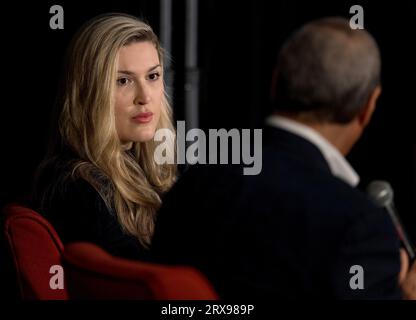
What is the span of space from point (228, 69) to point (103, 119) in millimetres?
1335

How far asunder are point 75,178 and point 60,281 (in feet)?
0.83

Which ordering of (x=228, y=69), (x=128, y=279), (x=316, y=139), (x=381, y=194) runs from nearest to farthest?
(x=128, y=279), (x=316, y=139), (x=381, y=194), (x=228, y=69)

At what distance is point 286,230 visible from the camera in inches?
52.5

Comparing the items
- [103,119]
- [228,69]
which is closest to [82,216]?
[103,119]

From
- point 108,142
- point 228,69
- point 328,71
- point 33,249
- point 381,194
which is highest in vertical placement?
point 228,69

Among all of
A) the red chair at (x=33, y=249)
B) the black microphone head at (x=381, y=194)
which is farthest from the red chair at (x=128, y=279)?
the black microphone head at (x=381, y=194)

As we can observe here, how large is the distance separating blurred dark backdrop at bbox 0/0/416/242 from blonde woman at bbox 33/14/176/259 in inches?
39.3

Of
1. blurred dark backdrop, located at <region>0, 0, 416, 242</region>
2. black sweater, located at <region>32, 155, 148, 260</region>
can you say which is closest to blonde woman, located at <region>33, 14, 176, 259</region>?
black sweater, located at <region>32, 155, 148, 260</region>

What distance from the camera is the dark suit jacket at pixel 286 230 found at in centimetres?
130

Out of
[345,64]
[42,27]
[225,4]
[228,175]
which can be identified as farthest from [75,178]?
[225,4]

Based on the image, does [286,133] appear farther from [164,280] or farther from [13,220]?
[13,220]

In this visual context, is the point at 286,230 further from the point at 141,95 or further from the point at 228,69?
the point at 228,69

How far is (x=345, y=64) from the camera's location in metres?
1.33

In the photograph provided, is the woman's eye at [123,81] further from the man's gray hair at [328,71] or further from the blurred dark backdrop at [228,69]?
the blurred dark backdrop at [228,69]
